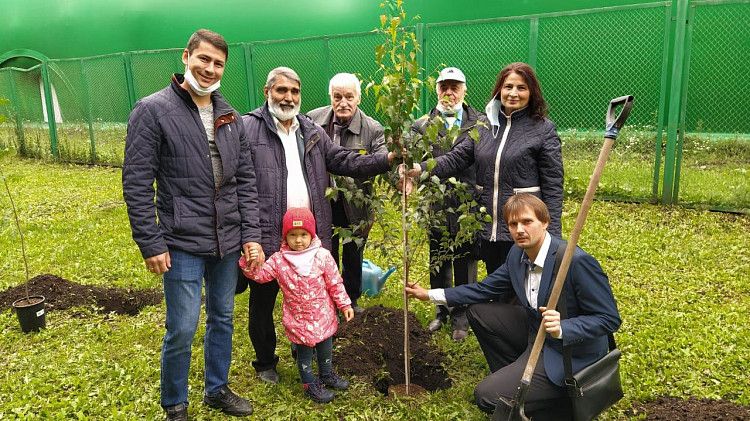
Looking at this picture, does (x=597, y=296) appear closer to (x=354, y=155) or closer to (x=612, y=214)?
(x=354, y=155)

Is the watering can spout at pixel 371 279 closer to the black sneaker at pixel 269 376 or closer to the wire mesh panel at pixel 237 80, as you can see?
the black sneaker at pixel 269 376

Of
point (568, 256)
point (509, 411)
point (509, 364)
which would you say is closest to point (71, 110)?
point (509, 364)

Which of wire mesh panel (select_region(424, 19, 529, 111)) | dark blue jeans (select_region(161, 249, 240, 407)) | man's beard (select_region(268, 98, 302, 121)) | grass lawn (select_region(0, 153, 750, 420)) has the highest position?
wire mesh panel (select_region(424, 19, 529, 111))

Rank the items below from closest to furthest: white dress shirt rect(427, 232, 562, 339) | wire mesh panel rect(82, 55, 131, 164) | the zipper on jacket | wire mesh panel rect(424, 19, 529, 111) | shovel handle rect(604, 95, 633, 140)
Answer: shovel handle rect(604, 95, 633, 140) → white dress shirt rect(427, 232, 562, 339) → the zipper on jacket → wire mesh panel rect(424, 19, 529, 111) → wire mesh panel rect(82, 55, 131, 164)

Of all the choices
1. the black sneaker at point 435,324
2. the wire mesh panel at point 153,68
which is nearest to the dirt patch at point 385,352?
the black sneaker at point 435,324

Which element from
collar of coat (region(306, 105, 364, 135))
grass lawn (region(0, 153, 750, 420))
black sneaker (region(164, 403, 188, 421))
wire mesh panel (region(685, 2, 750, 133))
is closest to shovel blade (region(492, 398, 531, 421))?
grass lawn (region(0, 153, 750, 420))

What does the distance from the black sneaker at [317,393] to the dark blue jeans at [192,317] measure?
502 millimetres

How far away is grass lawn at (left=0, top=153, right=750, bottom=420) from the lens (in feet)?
11.6

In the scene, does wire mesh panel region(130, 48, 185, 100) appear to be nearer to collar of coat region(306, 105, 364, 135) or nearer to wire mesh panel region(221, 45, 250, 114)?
wire mesh panel region(221, 45, 250, 114)

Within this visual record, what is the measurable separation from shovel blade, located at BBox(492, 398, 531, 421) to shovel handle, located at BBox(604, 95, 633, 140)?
→ 1.32 m

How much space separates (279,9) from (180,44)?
2.90 metres

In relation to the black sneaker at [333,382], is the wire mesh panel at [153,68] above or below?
above

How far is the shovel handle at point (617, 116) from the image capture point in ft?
7.70

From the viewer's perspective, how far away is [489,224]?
3730 millimetres
